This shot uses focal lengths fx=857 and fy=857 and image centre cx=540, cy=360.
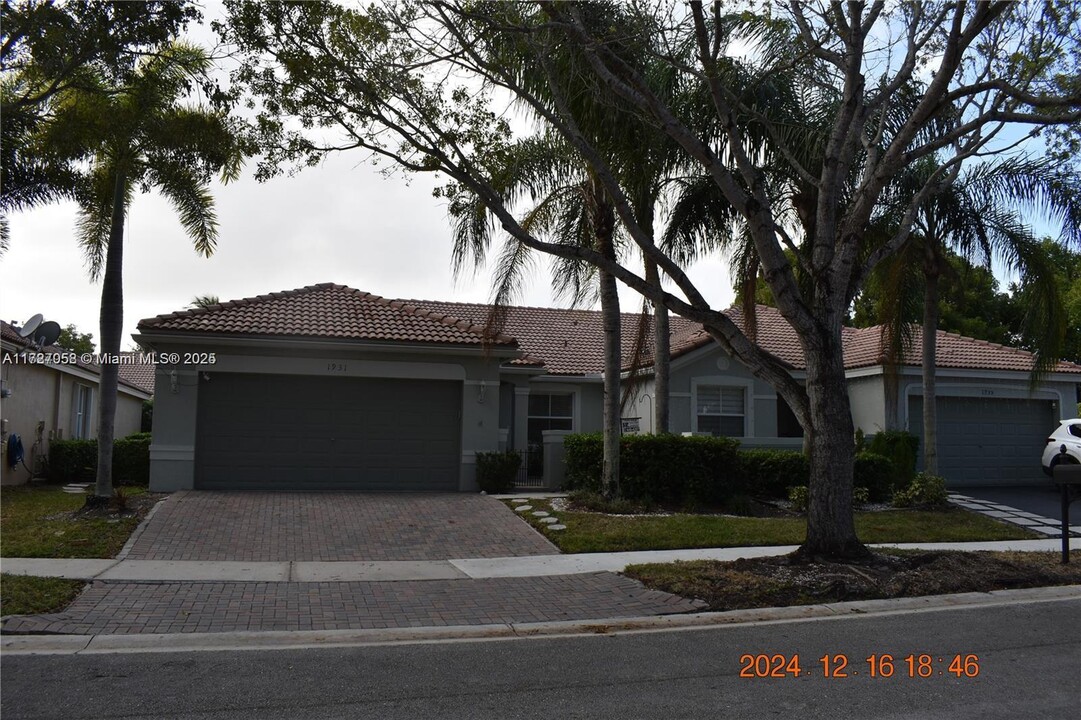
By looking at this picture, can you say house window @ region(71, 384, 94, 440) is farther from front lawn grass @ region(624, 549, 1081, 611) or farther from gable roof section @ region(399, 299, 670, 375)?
front lawn grass @ region(624, 549, 1081, 611)

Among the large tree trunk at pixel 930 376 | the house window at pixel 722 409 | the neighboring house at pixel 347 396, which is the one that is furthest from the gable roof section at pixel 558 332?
the large tree trunk at pixel 930 376

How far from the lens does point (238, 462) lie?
54.3 feet

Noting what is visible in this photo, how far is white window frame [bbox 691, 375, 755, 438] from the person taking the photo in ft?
70.8

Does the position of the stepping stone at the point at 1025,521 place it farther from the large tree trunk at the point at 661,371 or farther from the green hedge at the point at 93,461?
the green hedge at the point at 93,461

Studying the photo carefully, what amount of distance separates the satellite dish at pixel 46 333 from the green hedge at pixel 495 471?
1013 centimetres

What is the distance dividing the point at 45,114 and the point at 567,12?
322 inches

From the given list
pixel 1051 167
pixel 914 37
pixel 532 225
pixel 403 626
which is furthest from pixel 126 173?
pixel 1051 167

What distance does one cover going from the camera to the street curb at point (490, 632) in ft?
22.9

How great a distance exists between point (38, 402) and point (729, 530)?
16.9 m

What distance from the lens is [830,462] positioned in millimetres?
10305

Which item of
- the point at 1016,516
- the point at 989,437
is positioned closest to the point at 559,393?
the point at 1016,516

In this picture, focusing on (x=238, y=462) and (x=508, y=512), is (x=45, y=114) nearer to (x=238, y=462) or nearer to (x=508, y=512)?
(x=238, y=462)

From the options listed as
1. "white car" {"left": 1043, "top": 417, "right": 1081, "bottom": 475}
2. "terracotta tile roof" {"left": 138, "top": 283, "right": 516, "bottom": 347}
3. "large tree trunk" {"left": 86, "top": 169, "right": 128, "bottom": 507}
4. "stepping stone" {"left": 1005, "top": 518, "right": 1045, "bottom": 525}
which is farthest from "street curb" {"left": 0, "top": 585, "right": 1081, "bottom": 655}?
"white car" {"left": 1043, "top": 417, "right": 1081, "bottom": 475}

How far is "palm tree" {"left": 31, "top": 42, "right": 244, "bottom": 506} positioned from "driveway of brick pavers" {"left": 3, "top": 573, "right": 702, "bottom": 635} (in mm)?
5644
